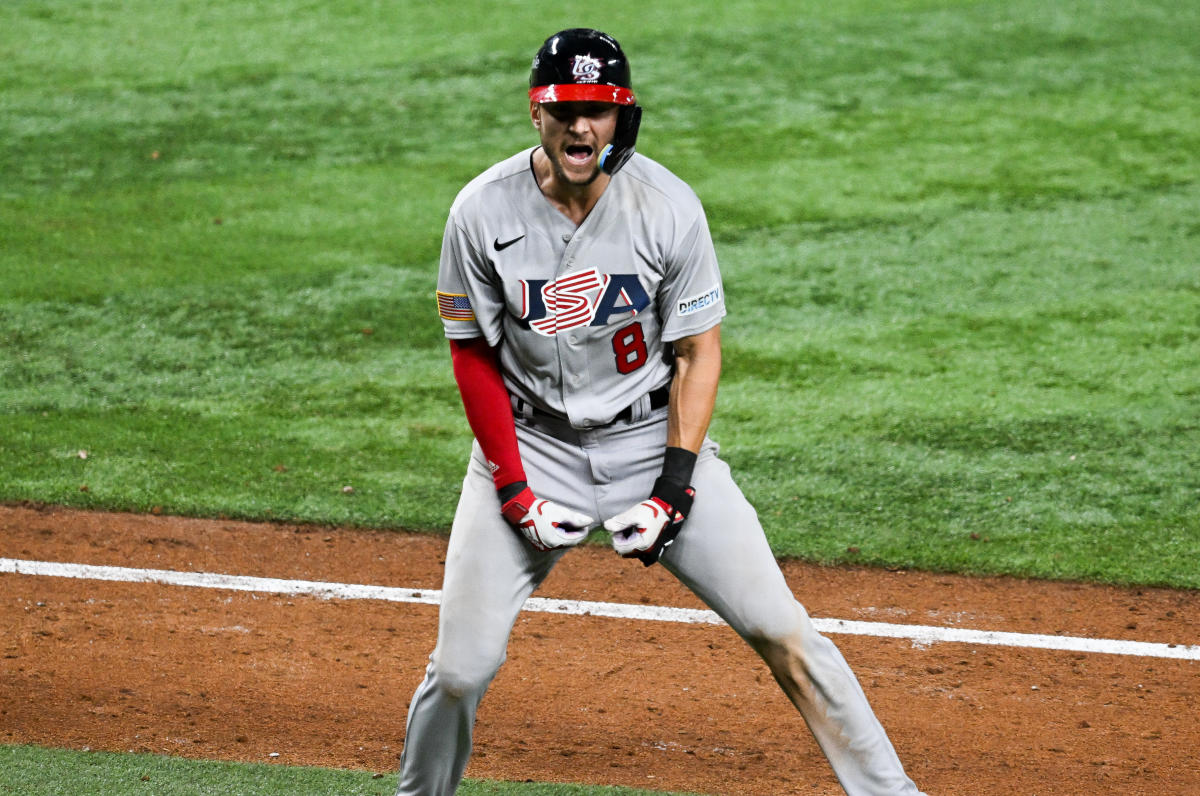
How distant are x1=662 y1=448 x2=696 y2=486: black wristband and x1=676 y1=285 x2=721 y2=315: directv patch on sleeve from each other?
34cm

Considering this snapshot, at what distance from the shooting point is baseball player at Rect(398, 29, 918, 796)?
3.29 metres

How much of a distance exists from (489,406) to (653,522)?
1.73ft

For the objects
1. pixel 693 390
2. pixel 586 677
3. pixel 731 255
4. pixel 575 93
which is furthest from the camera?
pixel 731 255

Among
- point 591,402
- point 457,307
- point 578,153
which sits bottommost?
point 591,402

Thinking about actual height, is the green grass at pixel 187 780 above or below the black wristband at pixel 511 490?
below

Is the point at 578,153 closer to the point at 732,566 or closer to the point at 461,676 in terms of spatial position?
the point at 732,566

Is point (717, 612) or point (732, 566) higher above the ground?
point (732, 566)

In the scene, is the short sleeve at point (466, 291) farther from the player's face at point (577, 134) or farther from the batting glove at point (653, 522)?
the batting glove at point (653, 522)

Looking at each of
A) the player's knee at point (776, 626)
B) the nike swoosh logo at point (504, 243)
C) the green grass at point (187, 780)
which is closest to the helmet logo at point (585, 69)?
the nike swoosh logo at point (504, 243)

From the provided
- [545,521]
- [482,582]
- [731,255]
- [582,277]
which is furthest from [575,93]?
[731,255]

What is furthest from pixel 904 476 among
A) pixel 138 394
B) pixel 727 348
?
pixel 138 394

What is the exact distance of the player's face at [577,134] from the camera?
326 cm

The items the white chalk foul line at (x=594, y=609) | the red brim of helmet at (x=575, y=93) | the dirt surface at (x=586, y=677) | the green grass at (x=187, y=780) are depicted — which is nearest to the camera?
the red brim of helmet at (x=575, y=93)

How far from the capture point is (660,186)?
11.2 feet
